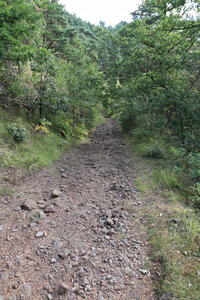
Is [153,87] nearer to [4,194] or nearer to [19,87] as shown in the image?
[19,87]

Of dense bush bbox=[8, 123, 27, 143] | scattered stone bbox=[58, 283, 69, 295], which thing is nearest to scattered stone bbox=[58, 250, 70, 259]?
scattered stone bbox=[58, 283, 69, 295]

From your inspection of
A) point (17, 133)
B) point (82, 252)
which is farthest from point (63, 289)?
point (17, 133)

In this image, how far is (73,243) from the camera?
111 inches

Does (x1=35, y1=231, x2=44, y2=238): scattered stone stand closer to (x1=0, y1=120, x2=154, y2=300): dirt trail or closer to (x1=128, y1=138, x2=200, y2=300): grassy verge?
(x1=0, y1=120, x2=154, y2=300): dirt trail

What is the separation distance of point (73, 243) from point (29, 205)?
1.22 m

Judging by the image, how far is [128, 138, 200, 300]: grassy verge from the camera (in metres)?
2.14

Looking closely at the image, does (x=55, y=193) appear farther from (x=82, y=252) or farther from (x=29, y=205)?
(x=82, y=252)

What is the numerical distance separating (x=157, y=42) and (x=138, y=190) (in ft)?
20.7

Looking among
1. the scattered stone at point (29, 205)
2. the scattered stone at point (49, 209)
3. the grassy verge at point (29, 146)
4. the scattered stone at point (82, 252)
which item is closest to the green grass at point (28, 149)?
the grassy verge at point (29, 146)

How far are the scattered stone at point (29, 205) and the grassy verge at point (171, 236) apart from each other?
7.42 feet

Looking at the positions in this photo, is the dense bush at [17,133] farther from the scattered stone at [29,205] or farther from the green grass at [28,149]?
the scattered stone at [29,205]

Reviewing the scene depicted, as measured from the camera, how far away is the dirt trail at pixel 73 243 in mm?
2108

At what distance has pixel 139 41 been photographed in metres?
7.55

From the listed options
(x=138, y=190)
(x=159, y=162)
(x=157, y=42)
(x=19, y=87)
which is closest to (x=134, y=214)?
(x=138, y=190)
